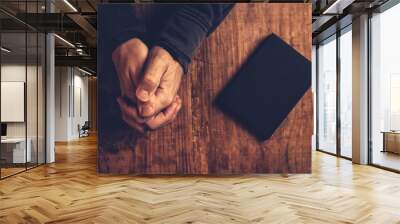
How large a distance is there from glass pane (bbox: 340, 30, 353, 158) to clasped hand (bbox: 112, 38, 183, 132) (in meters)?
4.55

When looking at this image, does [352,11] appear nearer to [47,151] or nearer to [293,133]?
[293,133]

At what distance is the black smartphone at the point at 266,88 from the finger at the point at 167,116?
692mm

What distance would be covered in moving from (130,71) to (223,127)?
74.0 inches

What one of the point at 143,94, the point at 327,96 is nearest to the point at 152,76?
the point at 143,94

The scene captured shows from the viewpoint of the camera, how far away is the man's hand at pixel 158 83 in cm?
652

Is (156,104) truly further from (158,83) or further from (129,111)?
(129,111)

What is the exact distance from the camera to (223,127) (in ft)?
21.6

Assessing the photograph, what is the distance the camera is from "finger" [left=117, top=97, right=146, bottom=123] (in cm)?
655

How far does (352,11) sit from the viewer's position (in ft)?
25.1

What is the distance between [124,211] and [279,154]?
322 cm

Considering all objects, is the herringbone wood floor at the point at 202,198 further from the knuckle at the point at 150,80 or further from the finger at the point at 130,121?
the knuckle at the point at 150,80

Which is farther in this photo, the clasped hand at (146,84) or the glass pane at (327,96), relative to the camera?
the glass pane at (327,96)

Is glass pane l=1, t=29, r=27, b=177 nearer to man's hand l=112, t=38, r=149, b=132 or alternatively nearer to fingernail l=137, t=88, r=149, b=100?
man's hand l=112, t=38, r=149, b=132

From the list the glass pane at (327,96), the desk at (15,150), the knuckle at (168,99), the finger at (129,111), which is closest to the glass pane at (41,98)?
the desk at (15,150)
